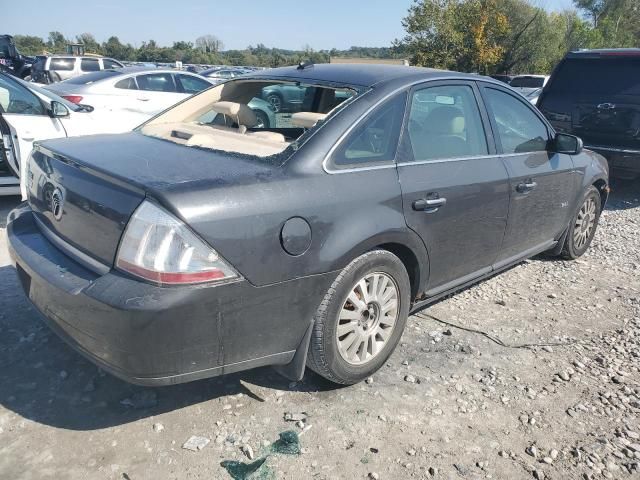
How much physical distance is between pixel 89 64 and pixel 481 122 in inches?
825

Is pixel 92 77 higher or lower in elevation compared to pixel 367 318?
higher

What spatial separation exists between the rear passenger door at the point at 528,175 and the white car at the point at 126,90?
22.0 ft

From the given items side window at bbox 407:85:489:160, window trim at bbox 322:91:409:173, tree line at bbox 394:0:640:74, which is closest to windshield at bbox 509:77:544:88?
tree line at bbox 394:0:640:74

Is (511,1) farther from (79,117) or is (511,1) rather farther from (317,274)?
(317,274)

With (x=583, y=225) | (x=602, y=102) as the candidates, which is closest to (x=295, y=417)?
(x=583, y=225)

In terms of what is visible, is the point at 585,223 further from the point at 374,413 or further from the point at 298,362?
the point at 298,362

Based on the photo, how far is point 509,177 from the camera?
3.80 m

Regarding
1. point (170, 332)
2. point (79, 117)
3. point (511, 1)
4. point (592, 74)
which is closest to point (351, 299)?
point (170, 332)

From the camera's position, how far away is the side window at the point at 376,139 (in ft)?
9.32

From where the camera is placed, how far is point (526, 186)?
397cm

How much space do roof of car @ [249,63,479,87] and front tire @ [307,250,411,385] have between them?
1.05 meters

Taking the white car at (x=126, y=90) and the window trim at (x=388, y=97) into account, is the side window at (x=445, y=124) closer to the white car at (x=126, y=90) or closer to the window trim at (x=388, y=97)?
the window trim at (x=388, y=97)

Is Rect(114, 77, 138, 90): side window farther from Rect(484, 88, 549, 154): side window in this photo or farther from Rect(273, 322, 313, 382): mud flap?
Rect(273, 322, 313, 382): mud flap

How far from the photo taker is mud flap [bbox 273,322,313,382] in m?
2.68
